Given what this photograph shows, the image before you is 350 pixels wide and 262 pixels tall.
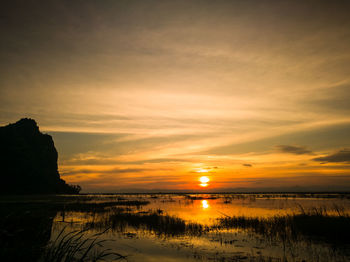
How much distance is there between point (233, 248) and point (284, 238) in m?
4.74

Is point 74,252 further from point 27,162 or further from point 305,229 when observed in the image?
point 27,162

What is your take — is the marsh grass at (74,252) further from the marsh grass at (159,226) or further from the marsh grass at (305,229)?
the marsh grass at (305,229)

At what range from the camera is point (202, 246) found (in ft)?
51.6

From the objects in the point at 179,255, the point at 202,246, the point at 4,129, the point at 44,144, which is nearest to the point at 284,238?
the point at 202,246

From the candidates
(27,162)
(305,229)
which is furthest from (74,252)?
(27,162)

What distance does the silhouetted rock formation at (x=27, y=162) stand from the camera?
123938mm

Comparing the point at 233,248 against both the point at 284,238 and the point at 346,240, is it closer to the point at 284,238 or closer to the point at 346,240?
the point at 284,238

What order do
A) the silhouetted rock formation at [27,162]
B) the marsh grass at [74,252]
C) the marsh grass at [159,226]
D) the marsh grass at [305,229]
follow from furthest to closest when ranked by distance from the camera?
1. the silhouetted rock formation at [27,162]
2. the marsh grass at [159,226]
3. the marsh grass at [305,229]
4. the marsh grass at [74,252]

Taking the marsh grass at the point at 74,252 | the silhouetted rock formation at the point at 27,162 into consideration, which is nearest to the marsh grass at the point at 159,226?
the marsh grass at the point at 74,252

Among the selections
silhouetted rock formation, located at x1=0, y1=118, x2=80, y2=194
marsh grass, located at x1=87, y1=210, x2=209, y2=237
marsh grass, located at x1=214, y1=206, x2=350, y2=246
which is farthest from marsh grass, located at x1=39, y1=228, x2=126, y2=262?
silhouetted rock formation, located at x1=0, y1=118, x2=80, y2=194

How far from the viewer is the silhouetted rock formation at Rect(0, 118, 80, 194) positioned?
123938 millimetres

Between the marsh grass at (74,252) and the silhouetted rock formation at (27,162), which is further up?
the silhouetted rock formation at (27,162)

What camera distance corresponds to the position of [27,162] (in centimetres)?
13338

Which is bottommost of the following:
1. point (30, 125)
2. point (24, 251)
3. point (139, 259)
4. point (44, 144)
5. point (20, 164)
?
point (139, 259)
